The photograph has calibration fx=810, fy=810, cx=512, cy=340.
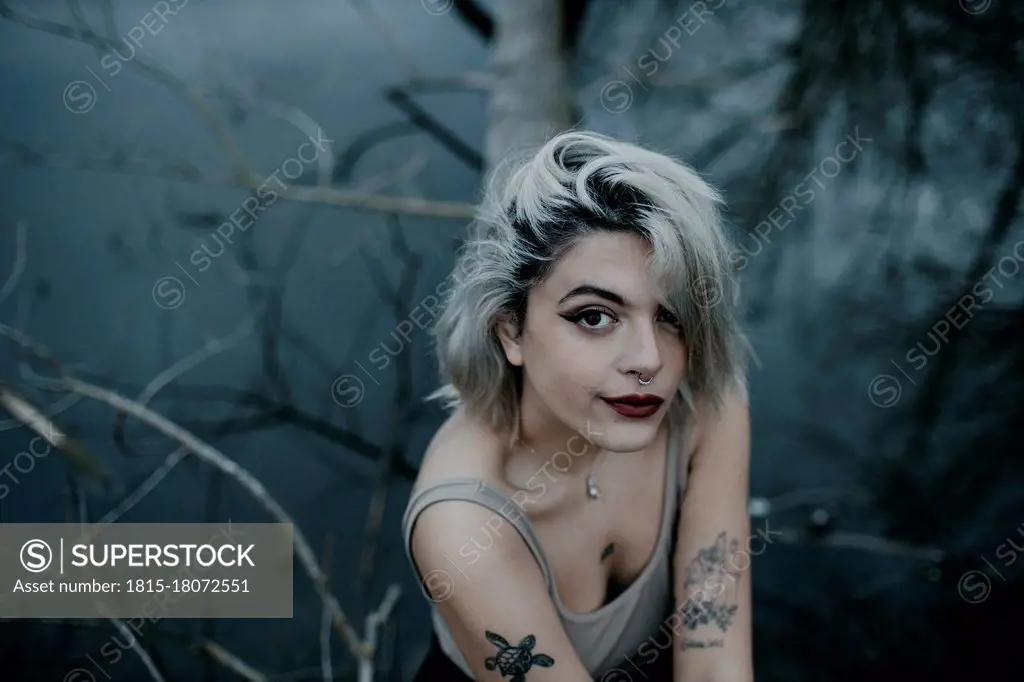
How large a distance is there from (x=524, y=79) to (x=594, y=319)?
1.34m

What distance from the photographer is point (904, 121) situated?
7.86 feet

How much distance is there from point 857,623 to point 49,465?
7.89ft

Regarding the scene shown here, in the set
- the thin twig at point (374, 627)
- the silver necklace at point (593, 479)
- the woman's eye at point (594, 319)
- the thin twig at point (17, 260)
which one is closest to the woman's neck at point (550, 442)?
the silver necklace at point (593, 479)

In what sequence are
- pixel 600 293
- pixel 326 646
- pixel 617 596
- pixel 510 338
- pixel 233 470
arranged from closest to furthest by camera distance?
pixel 600 293 → pixel 510 338 → pixel 617 596 → pixel 233 470 → pixel 326 646

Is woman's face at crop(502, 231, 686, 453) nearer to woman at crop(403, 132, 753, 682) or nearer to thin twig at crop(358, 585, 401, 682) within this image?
woman at crop(403, 132, 753, 682)

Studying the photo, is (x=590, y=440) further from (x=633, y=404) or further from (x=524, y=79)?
(x=524, y=79)

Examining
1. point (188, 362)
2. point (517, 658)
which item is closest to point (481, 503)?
point (517, 658)

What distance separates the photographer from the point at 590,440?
137cm

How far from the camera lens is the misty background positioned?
2.34 meters

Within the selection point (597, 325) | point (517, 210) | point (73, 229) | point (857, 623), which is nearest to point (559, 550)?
point (597, 325)

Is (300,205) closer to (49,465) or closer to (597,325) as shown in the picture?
(49,465)

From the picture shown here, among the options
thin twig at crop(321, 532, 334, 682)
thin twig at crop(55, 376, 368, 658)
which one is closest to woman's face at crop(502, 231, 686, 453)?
thin twig at crop(55, 376, 368, 658)

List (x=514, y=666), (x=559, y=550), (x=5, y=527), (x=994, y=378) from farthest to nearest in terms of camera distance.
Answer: (x=994, y=378) → (x=5, y=527) → (x=559, y=550) → (x=514, y=666)

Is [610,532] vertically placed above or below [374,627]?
below
